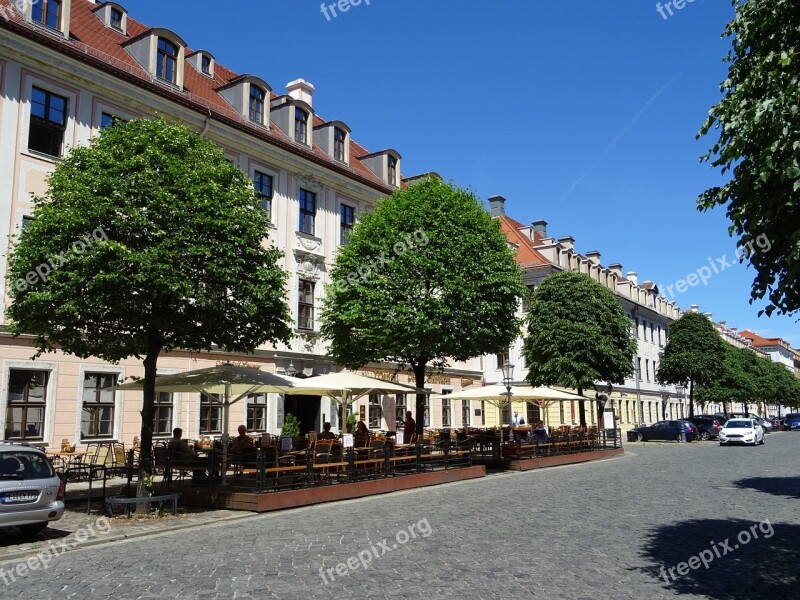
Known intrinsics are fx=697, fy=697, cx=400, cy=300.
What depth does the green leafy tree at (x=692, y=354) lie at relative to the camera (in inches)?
2160

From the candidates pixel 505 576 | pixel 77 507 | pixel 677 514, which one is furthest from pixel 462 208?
pixel 505 576

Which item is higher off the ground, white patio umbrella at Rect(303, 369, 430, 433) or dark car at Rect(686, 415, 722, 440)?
white patio umbrella at Rect(303, 369, 430, 433)

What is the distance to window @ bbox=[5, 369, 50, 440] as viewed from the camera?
19250mm

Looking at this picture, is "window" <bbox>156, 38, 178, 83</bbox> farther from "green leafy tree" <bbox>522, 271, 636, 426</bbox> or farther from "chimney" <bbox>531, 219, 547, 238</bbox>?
"chimney" <bbox>531, 219, 547, 238</bbox>

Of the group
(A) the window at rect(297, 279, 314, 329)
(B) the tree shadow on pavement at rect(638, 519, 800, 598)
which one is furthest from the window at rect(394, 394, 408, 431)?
(B) the tree shadow on pavement at rect(638, 519, 800, 598)

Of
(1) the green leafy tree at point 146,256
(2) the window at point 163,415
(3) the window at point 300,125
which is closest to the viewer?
(1) the green leafy tree at point 146,256

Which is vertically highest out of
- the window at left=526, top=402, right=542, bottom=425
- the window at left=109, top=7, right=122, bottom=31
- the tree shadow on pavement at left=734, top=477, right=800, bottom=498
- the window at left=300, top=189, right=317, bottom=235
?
the window at left=109, top=7, right=122, bottom=31

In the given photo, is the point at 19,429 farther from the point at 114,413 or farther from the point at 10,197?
the point at 10,197

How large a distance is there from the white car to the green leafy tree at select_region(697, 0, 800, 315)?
33958mm

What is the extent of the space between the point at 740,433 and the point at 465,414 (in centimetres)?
1497

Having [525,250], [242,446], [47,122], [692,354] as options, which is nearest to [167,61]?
[47,122]

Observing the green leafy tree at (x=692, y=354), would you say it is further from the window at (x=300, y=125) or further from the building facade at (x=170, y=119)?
the window at (x=300, y=125)

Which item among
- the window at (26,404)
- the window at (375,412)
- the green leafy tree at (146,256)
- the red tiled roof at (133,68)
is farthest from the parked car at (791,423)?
the window at (26,404)

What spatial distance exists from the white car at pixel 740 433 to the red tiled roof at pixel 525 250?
16.2 m
